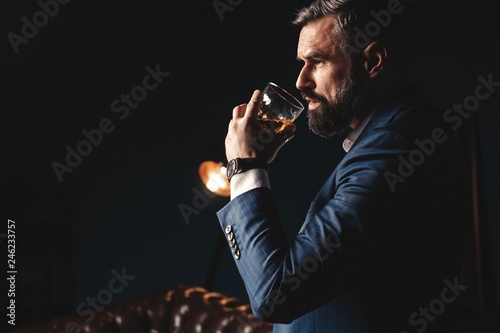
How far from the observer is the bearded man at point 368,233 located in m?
0.83

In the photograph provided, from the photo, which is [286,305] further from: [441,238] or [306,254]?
[441,238]

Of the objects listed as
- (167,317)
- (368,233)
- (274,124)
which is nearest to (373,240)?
(368,233)

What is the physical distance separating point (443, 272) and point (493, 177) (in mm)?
1637

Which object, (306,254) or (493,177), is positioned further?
(493,177)

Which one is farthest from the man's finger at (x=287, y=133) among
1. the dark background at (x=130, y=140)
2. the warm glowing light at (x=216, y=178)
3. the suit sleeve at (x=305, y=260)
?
the dark background at (x=130, y=140)

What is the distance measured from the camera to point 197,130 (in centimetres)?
378

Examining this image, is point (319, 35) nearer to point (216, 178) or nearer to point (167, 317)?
point (216, 178)

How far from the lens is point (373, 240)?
2.75ft

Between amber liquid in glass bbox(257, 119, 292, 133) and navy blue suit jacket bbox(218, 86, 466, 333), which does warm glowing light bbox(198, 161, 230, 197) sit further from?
navy blue suit jacket bbox(218, 86, 466, 333)

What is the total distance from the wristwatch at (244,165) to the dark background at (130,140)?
Answer: 7.07 feet

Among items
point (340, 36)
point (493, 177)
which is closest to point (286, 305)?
point (340, 36)

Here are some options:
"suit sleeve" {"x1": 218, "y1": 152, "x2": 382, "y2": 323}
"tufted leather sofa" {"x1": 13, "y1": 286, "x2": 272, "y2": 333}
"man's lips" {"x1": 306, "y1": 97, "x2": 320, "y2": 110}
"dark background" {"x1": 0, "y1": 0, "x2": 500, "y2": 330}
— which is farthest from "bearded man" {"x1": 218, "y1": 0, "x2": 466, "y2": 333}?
"dark background" {"x1": 0, "y1": 0, "x2": 500, "y2": 330}

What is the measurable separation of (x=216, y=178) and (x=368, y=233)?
6.42 ft

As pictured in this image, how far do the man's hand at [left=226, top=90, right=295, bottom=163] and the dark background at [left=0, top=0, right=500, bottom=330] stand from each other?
2.08 metres
